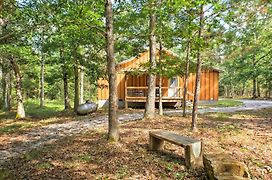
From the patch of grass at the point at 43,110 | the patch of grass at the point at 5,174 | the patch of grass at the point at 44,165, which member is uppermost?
A: the patch of grass at the point at 43,110

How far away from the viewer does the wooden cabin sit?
19781 mm

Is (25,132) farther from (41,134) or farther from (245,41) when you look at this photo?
(245,41)

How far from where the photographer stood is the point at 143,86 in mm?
21922

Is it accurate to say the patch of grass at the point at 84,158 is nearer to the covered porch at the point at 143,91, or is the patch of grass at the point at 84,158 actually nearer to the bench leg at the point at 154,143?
the bench leg at the point at 154,143

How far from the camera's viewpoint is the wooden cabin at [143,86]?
19781mm

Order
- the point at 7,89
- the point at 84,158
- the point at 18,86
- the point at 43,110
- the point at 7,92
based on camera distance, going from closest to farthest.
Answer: the point at 84,158 → the point at 18,86 → the point at 7,89 → the point at 7,92 → the point at 43,110

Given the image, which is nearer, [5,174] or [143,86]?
[5,174]

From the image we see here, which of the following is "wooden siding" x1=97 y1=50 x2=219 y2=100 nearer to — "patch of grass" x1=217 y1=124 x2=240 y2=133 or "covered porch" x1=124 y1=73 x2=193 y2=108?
"covered porch" x1=124 y1=73 x2=193 y2=108

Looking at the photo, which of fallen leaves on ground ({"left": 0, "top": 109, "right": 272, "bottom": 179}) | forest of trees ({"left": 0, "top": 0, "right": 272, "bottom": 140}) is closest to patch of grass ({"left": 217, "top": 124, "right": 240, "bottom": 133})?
fallen leaves on ground ({"left": 0, "top": 109, "right": 272, "bottom": 179})

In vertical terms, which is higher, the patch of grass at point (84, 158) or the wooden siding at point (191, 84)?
the wooden siding at point (191, 84)

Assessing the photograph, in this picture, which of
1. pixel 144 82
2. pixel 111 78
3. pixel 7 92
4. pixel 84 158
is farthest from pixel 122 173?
pixel 144 82

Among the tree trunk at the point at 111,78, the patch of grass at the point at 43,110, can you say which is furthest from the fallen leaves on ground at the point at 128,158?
the patch of grass at the point at 43,110

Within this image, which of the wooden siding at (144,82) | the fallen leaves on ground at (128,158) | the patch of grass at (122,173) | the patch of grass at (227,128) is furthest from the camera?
the wooden siding at (144,82)

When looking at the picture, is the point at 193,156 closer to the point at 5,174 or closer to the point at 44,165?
the point at 44,165
